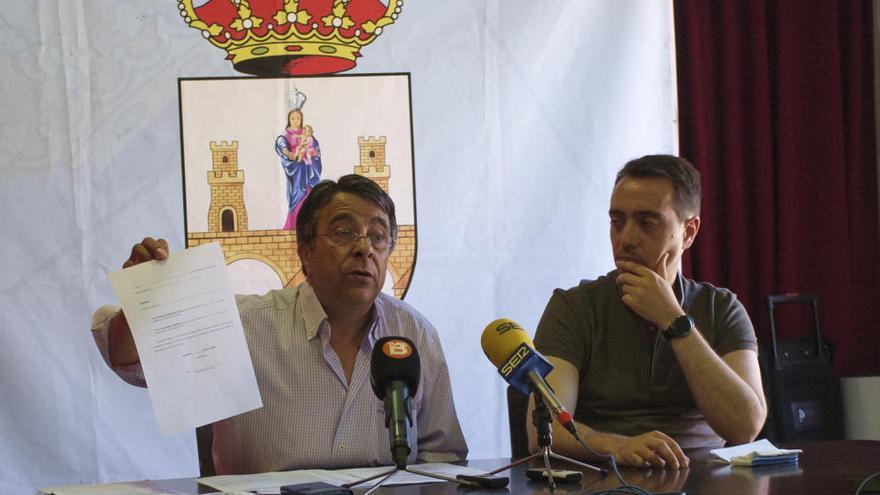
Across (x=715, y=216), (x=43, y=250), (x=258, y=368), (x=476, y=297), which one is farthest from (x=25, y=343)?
(x=715, y=216)

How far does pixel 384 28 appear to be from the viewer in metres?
3.69

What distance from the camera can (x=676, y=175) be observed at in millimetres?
2736

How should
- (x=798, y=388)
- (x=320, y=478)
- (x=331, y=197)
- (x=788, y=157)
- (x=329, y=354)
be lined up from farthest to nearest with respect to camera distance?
(x=788, y=157)
(x=798, y=388)
(x=331, y=197)
(x=329, y=354)
(x=320, y=478)

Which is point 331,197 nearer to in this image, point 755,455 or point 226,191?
point 226,191

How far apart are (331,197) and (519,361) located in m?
1.05

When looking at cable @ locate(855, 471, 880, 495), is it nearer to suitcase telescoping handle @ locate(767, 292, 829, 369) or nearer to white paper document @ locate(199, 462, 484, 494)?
white paper document @ locate(199, 462, 484, 494)

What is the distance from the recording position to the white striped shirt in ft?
8.09

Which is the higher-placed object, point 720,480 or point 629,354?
point 629,354

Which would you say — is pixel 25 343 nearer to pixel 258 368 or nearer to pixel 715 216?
pixel 258 368

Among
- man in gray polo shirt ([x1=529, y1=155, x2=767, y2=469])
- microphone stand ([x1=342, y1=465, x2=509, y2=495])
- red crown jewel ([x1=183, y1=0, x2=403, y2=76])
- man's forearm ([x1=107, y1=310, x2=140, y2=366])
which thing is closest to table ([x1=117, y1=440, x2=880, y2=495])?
microphone stand ([x1=342, y1=465, x2=509, y2=495])

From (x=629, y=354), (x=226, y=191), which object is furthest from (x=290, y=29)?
(x=629, y=354)

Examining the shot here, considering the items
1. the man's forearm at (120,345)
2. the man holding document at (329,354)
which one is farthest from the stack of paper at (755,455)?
the man's forearm at (120,345)

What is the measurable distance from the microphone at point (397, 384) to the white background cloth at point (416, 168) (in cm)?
184

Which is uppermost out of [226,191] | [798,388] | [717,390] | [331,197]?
[226,191]
